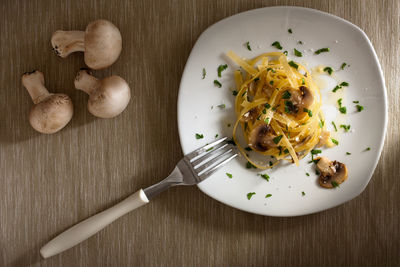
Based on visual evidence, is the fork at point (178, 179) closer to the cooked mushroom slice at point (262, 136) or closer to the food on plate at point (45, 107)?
the cooked mushroom slice at point (262, 136)

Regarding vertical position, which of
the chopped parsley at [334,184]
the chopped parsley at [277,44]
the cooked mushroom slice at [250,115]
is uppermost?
the chopped parsley at [277,44]

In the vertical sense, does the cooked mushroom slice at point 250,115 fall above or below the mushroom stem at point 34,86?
below

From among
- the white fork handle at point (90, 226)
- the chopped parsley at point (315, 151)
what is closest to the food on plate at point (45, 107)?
the white fork handle at point (90, 226)

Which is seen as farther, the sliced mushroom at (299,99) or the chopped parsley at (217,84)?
the chopped parsley at (217,84)

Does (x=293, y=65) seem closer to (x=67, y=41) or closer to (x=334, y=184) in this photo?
(x=334, y=184)

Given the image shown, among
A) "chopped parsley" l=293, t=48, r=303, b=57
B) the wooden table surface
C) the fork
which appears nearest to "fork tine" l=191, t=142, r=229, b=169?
the fork

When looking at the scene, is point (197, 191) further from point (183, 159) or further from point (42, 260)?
point (42, 260)
